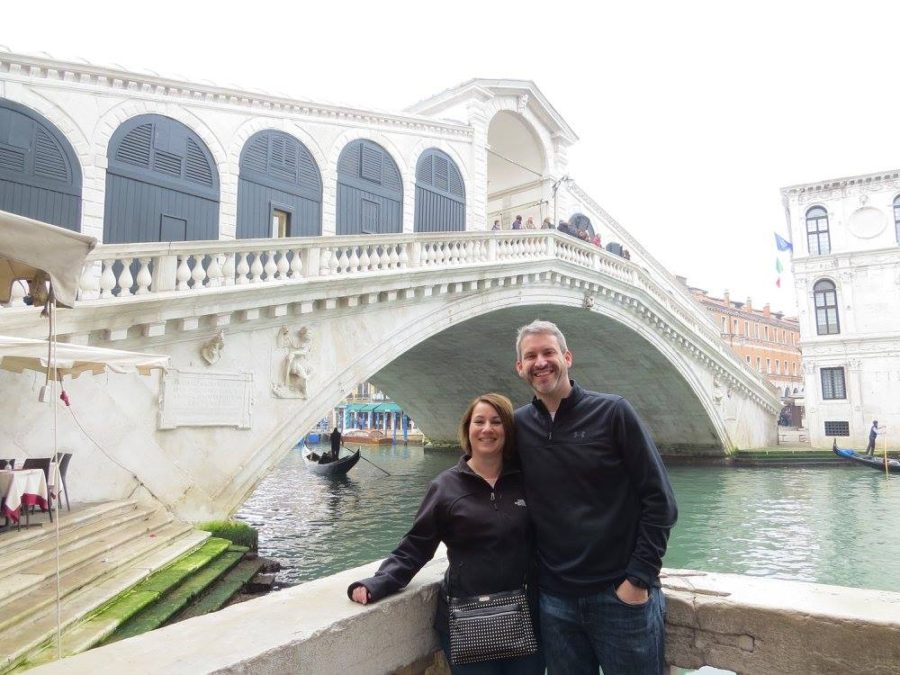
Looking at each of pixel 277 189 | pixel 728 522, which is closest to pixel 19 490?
pixel 277 189

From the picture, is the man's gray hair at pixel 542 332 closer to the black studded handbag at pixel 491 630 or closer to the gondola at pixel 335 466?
Result: the black studded handbag at pixel 491 630

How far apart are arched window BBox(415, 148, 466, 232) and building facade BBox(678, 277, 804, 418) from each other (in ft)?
81.0

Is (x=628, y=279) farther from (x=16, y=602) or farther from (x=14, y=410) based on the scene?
(x=16, y=602)

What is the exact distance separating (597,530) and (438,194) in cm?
1089

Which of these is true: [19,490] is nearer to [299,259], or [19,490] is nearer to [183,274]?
[183,274]

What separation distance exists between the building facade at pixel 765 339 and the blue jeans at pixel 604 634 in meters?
34.4

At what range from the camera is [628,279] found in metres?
14.7

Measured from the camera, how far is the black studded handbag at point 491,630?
5.33ft

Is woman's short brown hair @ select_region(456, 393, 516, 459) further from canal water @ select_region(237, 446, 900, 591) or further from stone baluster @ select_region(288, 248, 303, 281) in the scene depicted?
stone baluster @ select_region(288, 248, 303, 281)

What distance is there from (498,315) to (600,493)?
1178 centimetres

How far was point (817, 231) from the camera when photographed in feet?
66.0

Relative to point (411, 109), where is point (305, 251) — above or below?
below

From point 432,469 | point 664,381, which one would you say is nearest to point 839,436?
point 664,381

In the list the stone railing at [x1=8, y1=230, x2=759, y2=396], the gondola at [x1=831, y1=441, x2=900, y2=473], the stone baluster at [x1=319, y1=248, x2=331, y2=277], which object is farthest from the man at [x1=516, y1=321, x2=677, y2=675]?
the gondola at [x1=831, y1=441, x2=900, y2=473]
